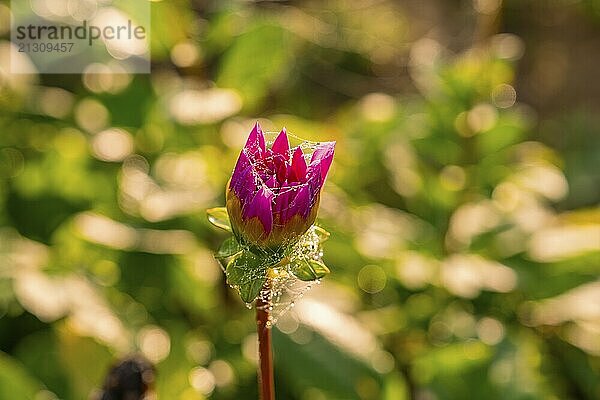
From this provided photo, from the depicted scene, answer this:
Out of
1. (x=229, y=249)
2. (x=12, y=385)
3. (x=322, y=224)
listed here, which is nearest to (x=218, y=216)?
(x=229, y=249)

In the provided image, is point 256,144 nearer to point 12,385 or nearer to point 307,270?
point 307,270

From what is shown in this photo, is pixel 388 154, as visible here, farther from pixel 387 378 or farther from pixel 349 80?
pixel 349 80

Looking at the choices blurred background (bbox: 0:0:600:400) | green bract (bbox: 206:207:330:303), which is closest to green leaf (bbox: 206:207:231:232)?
green bract (bbox: 206:207:330:303)

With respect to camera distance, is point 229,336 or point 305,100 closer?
point 229,336

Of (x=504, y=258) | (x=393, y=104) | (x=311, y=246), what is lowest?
(x=504, y=258)

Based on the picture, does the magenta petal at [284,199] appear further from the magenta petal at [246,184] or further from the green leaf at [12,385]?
the green leaf at [12,385]

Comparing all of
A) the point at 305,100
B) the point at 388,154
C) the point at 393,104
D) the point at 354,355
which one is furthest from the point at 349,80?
the point at 354,355
